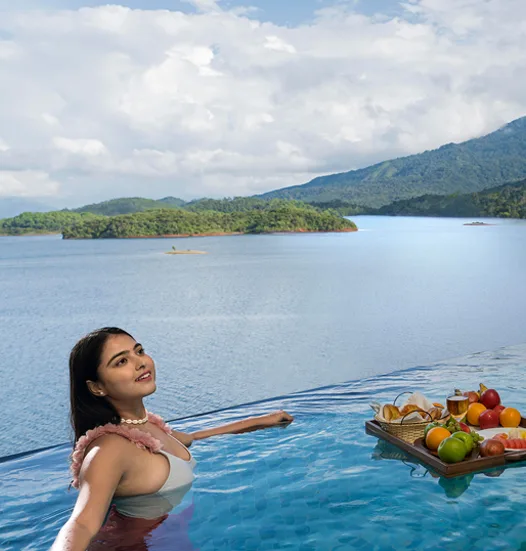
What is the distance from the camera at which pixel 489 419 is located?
2.40 m

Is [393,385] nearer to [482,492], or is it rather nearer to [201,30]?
[482,492]

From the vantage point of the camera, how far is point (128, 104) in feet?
159

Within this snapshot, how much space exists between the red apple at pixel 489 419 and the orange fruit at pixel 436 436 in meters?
0.30

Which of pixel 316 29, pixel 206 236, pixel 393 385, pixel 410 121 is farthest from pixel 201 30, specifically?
pixel 393 385

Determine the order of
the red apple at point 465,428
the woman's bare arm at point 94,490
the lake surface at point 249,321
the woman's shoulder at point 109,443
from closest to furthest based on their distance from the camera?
the woman's bare arm at point 94,490, the woman's shoulder at point 109,443, the red apple at point 465,428, the lake surface at point 249,321

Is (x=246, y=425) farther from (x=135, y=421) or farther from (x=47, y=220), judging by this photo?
(x=47, y=220)

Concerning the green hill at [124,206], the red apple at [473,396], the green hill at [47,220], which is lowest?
the red apple at [473,396]

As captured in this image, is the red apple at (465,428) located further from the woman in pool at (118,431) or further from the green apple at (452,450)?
the woman in pool at (118,431)

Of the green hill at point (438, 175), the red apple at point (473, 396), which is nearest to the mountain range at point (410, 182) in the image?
the green hill at point (438, 175)

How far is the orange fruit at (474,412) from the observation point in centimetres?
245

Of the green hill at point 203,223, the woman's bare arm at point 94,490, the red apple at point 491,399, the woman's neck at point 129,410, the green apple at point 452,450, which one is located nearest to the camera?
the woman's bare arm at point 94,490

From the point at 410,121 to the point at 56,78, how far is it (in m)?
28.3

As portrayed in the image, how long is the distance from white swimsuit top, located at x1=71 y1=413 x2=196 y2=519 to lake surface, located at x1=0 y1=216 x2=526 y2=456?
2780 mm

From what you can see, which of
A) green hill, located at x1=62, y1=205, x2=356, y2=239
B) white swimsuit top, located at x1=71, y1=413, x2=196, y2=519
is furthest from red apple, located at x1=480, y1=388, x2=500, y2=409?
green hill, located at x1=62, y1=205, x2=356, y2=239
